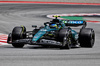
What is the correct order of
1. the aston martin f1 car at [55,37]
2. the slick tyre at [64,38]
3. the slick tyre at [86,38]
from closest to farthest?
the slick tyre at [64,38]
the aston martin f1 car at [55,37]
the slick tyre at [86,38]

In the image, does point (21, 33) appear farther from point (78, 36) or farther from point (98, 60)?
point (98, 60)

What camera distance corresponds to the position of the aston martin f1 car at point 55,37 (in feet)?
38.4

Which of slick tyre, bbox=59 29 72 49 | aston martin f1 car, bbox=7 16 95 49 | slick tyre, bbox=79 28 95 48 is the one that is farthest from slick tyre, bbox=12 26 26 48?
slick tyre, bbox=79 28 95 48

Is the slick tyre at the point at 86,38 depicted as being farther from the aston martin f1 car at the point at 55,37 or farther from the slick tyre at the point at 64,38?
the slick tyre at the point at 64,38

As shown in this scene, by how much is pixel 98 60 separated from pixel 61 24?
3.87m

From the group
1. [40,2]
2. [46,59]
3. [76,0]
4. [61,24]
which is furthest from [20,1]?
[46,59]

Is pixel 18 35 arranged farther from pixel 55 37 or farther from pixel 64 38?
pixel 64 38

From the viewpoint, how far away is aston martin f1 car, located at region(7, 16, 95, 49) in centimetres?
1170

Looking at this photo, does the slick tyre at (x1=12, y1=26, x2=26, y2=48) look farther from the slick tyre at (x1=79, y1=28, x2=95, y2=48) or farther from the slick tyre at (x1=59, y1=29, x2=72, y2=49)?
the slick tyre at (x1=79, y1=28, x2=95, y2=48)

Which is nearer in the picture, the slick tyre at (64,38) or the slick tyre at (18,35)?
the slick tyre at (64,38)

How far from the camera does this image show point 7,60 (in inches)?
357

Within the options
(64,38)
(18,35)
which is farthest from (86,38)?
(18,35)

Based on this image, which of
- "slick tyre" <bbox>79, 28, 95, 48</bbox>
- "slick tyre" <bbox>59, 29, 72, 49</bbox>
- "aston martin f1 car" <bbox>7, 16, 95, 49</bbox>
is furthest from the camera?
"slick tyre" <bbox>79, 28, 95, 48</bbox>

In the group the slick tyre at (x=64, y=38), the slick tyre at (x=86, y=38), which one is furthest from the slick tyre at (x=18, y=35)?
the slick tyre at (x=86, y=38)
